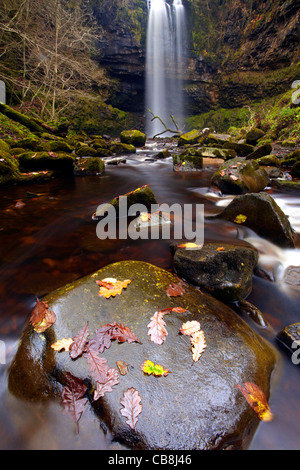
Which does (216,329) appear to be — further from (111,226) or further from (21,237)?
(21,237)

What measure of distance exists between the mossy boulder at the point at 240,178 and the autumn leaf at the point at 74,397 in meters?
5.67

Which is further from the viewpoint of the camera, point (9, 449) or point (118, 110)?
point (118, 110)

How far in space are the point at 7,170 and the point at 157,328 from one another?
22.4 ft

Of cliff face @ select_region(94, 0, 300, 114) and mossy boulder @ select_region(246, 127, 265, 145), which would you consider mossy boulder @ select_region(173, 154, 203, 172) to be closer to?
mossy boulder @ select_region(246, 127, 265, 145)

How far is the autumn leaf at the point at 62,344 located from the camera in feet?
5.08

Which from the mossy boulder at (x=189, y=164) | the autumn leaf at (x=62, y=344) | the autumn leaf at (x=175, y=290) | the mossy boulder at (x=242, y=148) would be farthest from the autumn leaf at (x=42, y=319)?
the mossy boulder at (x=242, y=148)

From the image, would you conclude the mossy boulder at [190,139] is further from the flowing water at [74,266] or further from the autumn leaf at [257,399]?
the autumn leaf at [257,399]

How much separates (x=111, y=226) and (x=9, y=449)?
3.14 m

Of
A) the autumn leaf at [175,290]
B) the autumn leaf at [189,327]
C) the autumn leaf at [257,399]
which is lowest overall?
the autumn leaf at [257,399]

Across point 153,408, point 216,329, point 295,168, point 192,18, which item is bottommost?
point 153,408

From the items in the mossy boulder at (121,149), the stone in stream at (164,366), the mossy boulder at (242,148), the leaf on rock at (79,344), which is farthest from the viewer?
the mossy boulder at (121,149)

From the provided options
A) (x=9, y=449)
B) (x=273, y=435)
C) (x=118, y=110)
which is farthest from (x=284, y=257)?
(x=118, y=110)

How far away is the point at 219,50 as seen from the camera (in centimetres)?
3272

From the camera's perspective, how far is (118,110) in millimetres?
32125
